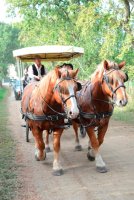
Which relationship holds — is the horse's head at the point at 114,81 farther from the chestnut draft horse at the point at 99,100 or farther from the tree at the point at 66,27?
the tree at the point at 66,27

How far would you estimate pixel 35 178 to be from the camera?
720 centimetres

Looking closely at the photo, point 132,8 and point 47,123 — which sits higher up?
point 132,8

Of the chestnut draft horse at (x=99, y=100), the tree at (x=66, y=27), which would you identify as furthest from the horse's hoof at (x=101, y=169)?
the tree at (x=66, y=27)

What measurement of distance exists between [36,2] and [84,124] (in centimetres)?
1377

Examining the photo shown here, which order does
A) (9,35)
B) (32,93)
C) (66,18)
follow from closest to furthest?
1. (32,93)
2. (66,18)
3. (9,35)

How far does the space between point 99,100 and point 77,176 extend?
60.2 inches

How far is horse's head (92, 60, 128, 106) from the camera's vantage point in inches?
263

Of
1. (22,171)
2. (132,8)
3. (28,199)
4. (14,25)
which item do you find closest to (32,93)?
(22,171)

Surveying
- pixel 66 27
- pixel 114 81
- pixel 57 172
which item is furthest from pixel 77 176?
pixel 66 27

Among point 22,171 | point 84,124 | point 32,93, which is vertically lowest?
point 22,171

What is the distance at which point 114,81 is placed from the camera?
686cm

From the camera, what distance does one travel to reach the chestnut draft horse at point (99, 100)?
696 centimetres

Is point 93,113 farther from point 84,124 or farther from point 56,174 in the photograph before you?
point 56,174

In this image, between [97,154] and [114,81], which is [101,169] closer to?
[97,154]
